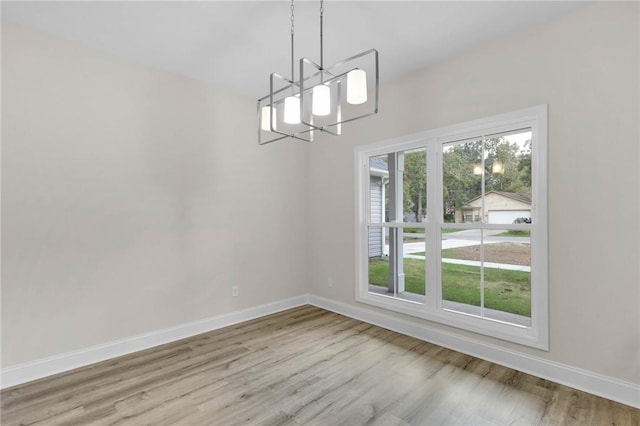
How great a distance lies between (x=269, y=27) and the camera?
2457 mm

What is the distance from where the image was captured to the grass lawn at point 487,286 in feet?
8.61

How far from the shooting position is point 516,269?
263cm

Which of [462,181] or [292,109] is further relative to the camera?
[462,181]

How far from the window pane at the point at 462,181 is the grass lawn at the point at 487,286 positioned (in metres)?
0.50

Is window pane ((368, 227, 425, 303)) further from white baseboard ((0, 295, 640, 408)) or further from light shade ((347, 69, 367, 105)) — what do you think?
light shade ((347, 69, 367, 105))

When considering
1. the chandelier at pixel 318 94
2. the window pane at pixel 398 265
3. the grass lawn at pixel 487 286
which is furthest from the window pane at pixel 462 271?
the chandelier at pixel 318 94

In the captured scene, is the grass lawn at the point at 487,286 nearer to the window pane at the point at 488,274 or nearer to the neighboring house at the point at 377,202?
the window pane at the point at 488,274

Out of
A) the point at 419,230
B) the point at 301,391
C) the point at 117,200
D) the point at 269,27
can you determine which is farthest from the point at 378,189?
the point at 117,200

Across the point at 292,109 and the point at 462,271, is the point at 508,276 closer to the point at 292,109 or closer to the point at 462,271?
the point at 462,271

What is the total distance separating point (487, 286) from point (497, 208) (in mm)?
712

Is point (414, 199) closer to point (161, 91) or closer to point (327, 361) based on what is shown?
point (327, 361)

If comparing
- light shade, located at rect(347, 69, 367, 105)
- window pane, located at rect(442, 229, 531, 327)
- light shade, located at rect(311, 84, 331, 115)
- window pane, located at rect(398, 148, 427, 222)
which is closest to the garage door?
window pane, located at rect(442, 229, 531, 327)

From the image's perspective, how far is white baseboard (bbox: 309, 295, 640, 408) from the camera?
2.08 meters

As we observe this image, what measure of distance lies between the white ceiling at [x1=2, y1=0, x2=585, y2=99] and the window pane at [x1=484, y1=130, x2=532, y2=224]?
899 millimetres
